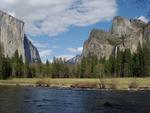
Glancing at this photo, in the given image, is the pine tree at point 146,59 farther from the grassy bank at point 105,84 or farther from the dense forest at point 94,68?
the grassy bank at point 105,84

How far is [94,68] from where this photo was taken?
456ft

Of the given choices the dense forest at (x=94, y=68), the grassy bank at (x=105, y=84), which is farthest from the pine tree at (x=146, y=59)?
the grassy bank at (x=105, y=84)

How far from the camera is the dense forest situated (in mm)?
129625

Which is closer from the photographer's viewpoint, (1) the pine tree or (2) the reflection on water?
(2) the reflection on water

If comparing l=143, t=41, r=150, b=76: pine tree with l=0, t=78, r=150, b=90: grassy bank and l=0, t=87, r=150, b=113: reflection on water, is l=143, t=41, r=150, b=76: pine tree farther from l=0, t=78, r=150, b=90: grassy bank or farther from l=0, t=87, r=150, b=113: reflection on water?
l=0, t=87, r=150, b=113: reflection on water

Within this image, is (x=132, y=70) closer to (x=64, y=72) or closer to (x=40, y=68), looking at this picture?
(x=64, y=72)

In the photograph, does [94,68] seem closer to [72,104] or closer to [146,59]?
[146,59]

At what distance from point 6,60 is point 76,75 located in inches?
1265

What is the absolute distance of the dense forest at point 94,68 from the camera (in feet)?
425

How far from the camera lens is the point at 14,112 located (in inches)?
1112

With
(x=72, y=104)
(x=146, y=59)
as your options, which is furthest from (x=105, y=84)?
(x=146, y=59)

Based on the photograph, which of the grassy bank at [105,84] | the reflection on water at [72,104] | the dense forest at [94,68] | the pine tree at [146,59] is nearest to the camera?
the reflection on water at [72,104]

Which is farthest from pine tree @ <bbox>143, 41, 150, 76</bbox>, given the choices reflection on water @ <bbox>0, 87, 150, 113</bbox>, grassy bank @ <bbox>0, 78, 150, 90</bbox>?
reflection on water @ <bbox>0, 87, 150, 113</bbox>

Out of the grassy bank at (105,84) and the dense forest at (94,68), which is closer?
the grassy bank at (105,84)
